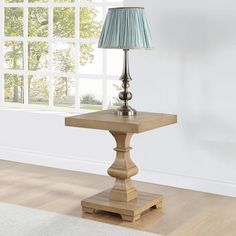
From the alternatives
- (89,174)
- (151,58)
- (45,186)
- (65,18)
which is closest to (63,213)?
(45,186)

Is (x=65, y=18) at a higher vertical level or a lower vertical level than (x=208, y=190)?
higher

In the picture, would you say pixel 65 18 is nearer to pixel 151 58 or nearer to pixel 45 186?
pixel 151 58

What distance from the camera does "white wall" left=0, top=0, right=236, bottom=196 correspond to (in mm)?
4660

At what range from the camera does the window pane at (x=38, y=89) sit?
6.09 m

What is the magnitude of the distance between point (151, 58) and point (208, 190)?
4.06 feet

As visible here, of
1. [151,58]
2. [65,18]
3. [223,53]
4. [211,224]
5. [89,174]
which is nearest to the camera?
[211,224]

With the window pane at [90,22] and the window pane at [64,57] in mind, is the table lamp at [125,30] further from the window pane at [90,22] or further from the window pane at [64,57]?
the window pane at [64,57]

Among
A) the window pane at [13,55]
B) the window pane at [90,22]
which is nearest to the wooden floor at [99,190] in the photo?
the window pane at [13,55]

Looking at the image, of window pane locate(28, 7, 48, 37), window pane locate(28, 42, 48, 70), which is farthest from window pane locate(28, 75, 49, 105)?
window pane locate(28, 7, 48, 37)

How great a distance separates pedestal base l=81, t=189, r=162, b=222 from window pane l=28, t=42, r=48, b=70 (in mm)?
2169

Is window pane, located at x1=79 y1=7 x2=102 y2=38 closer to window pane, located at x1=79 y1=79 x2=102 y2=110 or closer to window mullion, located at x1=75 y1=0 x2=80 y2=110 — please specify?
window mullion, located at x1=75 y1=0 x2=80 y2=110

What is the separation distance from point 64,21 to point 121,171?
2.23m

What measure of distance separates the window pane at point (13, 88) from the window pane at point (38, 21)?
1.79 ft

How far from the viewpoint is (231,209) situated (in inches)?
170
